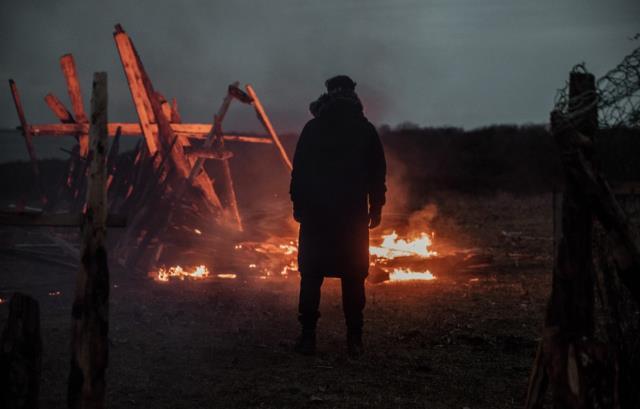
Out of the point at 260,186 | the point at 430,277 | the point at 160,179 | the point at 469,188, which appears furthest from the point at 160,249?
the point at 469,188

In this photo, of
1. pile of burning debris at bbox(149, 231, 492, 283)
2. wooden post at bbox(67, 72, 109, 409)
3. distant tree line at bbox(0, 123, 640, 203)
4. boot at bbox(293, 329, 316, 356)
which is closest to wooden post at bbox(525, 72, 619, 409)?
wooden post at bbox(67, 72, 109, 409)

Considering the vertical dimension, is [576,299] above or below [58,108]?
below

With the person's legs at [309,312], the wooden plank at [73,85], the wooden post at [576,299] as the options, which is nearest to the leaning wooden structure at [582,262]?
the wooden post at [576,299]

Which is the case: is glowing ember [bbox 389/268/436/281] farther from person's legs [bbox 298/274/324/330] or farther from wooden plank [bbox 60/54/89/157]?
wooden plank [bbox 60/54/89/157]

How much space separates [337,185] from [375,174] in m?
0.42

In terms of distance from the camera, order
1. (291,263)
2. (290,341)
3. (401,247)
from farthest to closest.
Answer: (401,247) → (291,263) → (290,341)

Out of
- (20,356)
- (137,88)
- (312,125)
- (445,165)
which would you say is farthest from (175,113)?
(445,165)

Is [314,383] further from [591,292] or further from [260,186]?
[260,186]

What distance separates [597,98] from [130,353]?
15.3ft

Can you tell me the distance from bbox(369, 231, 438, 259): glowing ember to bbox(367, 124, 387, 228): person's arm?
5.07 m

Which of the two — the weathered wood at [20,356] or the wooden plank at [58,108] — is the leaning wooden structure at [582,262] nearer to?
the weathered wood at [20,356]

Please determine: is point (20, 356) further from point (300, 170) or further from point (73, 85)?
point (73, 85)

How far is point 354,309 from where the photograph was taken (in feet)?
20.5

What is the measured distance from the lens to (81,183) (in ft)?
35.1
